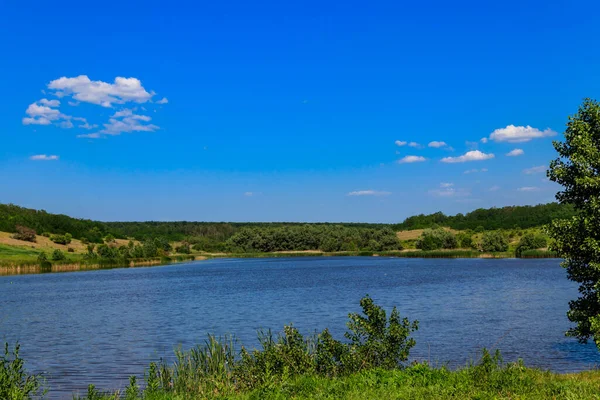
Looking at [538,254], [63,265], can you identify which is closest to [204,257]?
[63,265]

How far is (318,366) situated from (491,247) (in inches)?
5275

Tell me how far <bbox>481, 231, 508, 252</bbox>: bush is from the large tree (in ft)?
414

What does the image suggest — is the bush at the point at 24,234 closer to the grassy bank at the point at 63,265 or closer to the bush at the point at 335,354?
the grassy bank at the point at 63,265

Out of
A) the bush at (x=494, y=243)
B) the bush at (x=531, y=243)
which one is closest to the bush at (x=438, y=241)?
the bush at (x=494, y=243)

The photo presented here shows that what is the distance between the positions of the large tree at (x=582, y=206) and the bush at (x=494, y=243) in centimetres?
12607

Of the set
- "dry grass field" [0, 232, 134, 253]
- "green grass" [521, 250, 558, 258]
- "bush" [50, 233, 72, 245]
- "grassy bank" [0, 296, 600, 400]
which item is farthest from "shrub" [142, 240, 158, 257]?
"grassy bank" [0, 296, 600, 400]

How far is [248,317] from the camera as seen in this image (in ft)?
135

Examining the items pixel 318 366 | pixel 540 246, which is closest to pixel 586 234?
pixel 318 366

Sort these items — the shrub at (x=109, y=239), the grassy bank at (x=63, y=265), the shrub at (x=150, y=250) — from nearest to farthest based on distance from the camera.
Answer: the grassy bank at (x=63, y=265) → the shrub at (x=150, y=250) → the shrub at (x=109, y=239)

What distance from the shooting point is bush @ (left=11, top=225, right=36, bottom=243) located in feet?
448

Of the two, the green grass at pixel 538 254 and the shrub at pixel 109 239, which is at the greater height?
the shrub at pixel 109 239

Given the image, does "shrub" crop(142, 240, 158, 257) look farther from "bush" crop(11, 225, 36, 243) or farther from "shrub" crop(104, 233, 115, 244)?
"shrub" crop(104, 233, 115, 244)

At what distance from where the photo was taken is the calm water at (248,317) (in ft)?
87.2

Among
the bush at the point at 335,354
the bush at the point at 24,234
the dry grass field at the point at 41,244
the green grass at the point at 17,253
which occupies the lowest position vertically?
the bush at the point at 335,354
